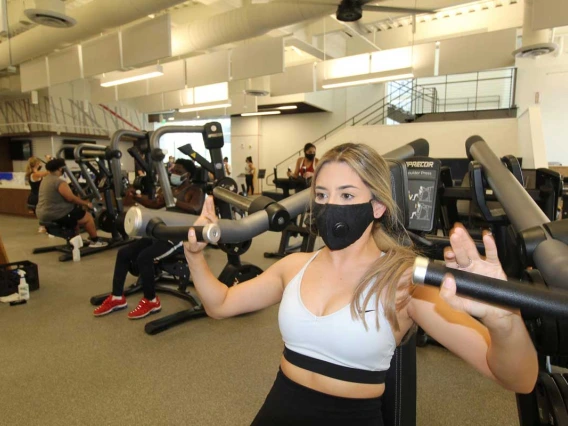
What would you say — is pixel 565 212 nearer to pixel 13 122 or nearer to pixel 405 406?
pixel 405 406

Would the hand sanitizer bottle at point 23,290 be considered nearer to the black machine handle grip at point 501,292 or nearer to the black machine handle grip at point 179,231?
the black machine handle grip at point 179,231

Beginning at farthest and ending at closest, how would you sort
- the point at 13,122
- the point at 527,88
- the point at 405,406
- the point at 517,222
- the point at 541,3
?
the point at 13,122 < the point at 527,88 < the point at 541,3 < the point at 405,406 < the point at 517,222

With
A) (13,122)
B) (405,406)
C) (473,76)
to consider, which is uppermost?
(473,76)

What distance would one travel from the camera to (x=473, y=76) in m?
12.0

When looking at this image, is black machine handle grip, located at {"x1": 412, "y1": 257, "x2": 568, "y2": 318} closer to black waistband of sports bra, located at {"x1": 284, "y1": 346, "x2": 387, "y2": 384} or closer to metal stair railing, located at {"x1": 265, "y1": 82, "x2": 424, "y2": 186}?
black waistband of sports bra, located at {"x1": 284, "y1": 346, "x2": 387, "y2": 384}

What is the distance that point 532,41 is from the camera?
5590 mm

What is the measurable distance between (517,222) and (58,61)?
9.75m

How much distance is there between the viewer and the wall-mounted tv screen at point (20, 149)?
46.6 ft

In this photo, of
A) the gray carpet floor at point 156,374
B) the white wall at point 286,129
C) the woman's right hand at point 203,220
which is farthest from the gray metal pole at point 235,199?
the white wall at point 286,129

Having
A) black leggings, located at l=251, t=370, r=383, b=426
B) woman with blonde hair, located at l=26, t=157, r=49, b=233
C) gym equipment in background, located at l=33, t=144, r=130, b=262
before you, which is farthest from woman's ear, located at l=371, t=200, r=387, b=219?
woman with blonde hair, located at l=26, t=157, r=49, b=233

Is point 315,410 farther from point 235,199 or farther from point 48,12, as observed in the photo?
point 48,12

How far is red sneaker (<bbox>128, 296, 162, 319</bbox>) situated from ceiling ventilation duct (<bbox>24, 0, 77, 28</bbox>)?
3820 millimetres

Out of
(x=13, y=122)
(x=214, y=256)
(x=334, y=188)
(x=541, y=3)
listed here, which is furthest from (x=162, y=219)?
(x=13, y=122)

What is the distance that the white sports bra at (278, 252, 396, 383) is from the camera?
103cm
